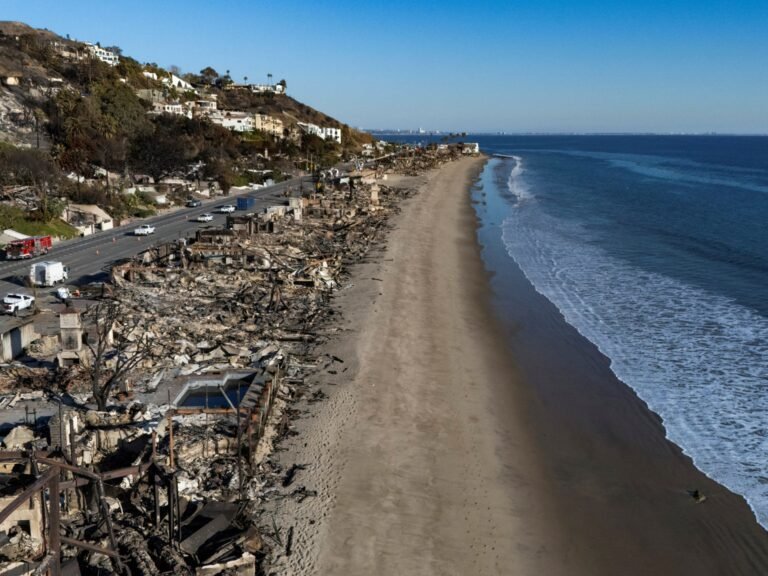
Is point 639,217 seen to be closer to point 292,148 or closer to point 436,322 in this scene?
point 436,322

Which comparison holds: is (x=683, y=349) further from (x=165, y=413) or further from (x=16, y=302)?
(x=16, y=302)

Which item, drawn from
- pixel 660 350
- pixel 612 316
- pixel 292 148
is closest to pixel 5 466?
pixel 660 350

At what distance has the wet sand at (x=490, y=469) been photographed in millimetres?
13867

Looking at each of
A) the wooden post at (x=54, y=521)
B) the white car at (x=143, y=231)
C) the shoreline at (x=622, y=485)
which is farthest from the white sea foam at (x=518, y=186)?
the wooden post at (x=54, y=521)

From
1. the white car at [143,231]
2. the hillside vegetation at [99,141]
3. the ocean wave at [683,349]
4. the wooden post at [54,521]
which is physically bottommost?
the ocean wave at [683,349]

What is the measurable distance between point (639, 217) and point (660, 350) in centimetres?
4169

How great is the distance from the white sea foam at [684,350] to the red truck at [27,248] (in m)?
28.8

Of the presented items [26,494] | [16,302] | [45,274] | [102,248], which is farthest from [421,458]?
[102,248]

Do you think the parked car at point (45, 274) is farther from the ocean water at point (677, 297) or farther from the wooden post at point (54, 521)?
the wooden post at point (54, 521)

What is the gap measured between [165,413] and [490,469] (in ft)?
29.0

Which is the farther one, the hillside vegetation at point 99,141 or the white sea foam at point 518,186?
the white sea foam at point 518,186

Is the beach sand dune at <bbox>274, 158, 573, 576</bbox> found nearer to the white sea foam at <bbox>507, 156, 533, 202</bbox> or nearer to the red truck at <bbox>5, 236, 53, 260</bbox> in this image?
the red truck at <bbox>5, 236, 53, 260</bbox>

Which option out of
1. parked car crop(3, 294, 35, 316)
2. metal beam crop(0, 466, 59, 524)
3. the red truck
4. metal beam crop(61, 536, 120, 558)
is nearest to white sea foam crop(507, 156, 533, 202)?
the red truck

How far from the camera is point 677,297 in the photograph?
34.2 meters
